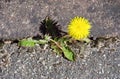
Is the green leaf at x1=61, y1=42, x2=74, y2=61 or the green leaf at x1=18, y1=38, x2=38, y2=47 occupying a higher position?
the green leaf at x1=18, y1=38, x2=38, y2=47

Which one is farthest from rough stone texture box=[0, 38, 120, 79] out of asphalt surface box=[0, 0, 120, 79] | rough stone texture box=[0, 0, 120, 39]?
rough stone texture box=[0, 0, 120, 39]

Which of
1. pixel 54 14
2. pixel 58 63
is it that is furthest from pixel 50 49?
pixel 54 14

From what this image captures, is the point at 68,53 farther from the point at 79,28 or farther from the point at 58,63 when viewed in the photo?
the point at 79,28

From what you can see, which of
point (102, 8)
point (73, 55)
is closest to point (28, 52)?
point (73, 55)

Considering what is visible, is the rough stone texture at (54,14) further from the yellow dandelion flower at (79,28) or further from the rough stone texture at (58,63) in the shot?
the yellow dandelion flower at (79,28)

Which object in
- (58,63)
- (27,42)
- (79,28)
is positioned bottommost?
(58,63)

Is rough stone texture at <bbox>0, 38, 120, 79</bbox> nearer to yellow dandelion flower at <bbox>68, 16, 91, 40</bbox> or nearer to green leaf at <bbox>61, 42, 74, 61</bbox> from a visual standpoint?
green leaf at <bbox>61, 42, 74, 61</bbox>

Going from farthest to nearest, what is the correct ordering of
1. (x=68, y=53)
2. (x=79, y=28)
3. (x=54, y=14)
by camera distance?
1. (x=54, y=14)
2. (x=68, y=53)
3. (x=79, y=28)
